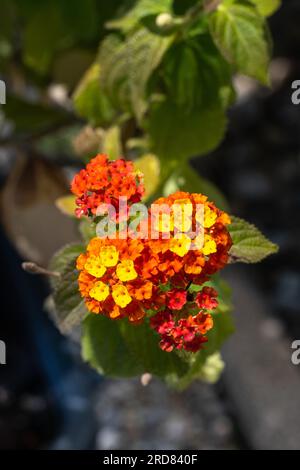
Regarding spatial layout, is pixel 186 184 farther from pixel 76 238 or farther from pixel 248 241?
pixel 76 238

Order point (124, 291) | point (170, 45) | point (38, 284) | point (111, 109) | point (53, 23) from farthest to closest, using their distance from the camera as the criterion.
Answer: point (38, 284) < point (53, 23) < point (111, 109) < point (170, 45) < point (124, 291)

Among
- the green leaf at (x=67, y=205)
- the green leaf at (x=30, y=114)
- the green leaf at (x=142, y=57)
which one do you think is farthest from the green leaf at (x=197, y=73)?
the green leaf at (x=30, y=114)

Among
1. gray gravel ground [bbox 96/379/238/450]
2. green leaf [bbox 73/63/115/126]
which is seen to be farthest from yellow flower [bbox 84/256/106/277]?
gray gravel ground [bbox 96/379/238/450]

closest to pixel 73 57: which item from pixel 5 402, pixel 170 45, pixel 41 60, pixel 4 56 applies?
pixel 41 60

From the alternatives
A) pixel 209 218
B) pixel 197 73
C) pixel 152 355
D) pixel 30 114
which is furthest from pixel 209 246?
pixel 30 114

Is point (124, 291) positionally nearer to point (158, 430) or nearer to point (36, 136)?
point (36, 136)

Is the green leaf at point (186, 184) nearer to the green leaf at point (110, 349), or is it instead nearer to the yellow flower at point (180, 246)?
the green leaf at point (110, 349)

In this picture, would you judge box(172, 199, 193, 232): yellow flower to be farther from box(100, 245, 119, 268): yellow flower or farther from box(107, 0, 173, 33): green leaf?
box(107, 0, 173, 33): green leaf
